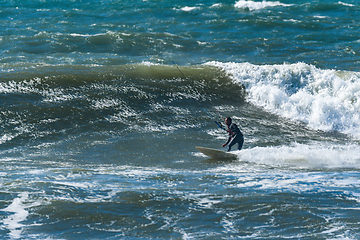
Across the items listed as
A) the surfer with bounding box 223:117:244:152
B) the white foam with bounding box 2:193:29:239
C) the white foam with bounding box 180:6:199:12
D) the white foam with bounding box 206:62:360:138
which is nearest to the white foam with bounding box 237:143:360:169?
the surfer with bounding box 223:117:244:152

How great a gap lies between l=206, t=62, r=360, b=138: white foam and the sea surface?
55 mm

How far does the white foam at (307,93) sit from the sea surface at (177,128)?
0.18 feet

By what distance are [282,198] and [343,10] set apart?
101ft

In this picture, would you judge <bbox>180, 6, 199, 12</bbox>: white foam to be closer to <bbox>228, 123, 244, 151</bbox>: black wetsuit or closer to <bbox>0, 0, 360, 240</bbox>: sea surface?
<bbox>0, 0, 360, 240</bbox>: sea surface

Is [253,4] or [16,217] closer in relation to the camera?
[16,217]

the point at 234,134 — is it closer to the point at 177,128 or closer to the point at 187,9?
the point at 177,128

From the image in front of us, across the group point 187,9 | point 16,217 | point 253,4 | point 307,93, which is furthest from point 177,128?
point 253,4

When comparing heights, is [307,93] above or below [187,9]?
below

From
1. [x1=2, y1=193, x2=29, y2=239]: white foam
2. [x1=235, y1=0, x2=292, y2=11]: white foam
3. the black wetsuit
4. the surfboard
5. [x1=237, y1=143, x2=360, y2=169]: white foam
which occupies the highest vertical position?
[x1=235, y1=0, x2=292, y2=11]: white foam

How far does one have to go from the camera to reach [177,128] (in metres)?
14.9

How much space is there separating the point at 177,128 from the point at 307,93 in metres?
6.15

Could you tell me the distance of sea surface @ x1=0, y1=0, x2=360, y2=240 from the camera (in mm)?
7871

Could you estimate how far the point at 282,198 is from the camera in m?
8.65

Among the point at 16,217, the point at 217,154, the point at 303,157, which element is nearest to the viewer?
the point at 16,217
